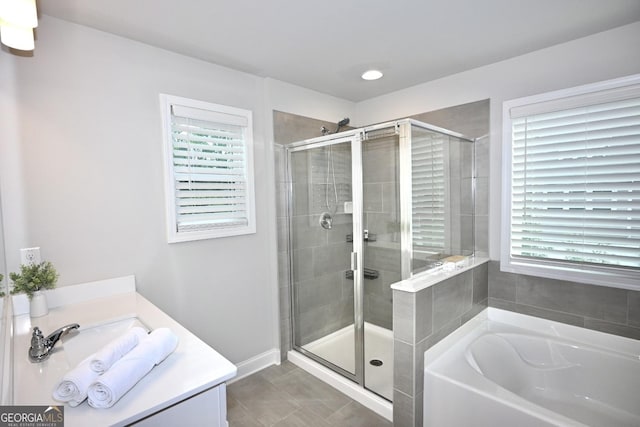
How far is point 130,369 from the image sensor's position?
39.5 inches

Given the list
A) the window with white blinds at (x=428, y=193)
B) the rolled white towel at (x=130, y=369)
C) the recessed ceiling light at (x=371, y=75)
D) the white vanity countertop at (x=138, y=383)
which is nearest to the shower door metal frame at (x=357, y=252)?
the window with white blinds at (x=428, y=193)

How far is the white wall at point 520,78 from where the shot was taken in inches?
79.0

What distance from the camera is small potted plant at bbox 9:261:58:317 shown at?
153 cm

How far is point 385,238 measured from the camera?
239 cm

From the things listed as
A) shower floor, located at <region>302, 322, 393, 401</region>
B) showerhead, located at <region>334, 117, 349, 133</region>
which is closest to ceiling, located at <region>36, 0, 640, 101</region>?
showerhead, located at <region>334, 117, 349, 133</region>

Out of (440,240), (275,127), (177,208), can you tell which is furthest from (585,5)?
(177,208)

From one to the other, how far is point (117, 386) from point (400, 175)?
1.79 m

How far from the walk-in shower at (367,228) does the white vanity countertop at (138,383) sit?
1.36 meters

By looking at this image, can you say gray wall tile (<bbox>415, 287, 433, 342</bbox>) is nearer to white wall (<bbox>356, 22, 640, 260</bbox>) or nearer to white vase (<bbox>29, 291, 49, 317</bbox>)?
white wall (<bbox>356, 22, 640, 260</bbox>)

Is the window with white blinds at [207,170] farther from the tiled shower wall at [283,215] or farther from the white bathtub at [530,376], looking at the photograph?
the white bathtub at [530,376]

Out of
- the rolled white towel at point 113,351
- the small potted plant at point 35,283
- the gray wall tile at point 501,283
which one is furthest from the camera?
the gray wall tile at point 501,283

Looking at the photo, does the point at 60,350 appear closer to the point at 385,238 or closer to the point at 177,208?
the point at 177,208

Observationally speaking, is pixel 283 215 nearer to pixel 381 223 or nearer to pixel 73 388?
pixel 381 223

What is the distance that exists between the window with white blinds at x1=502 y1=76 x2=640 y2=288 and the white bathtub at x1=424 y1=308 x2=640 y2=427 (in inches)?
17.5
